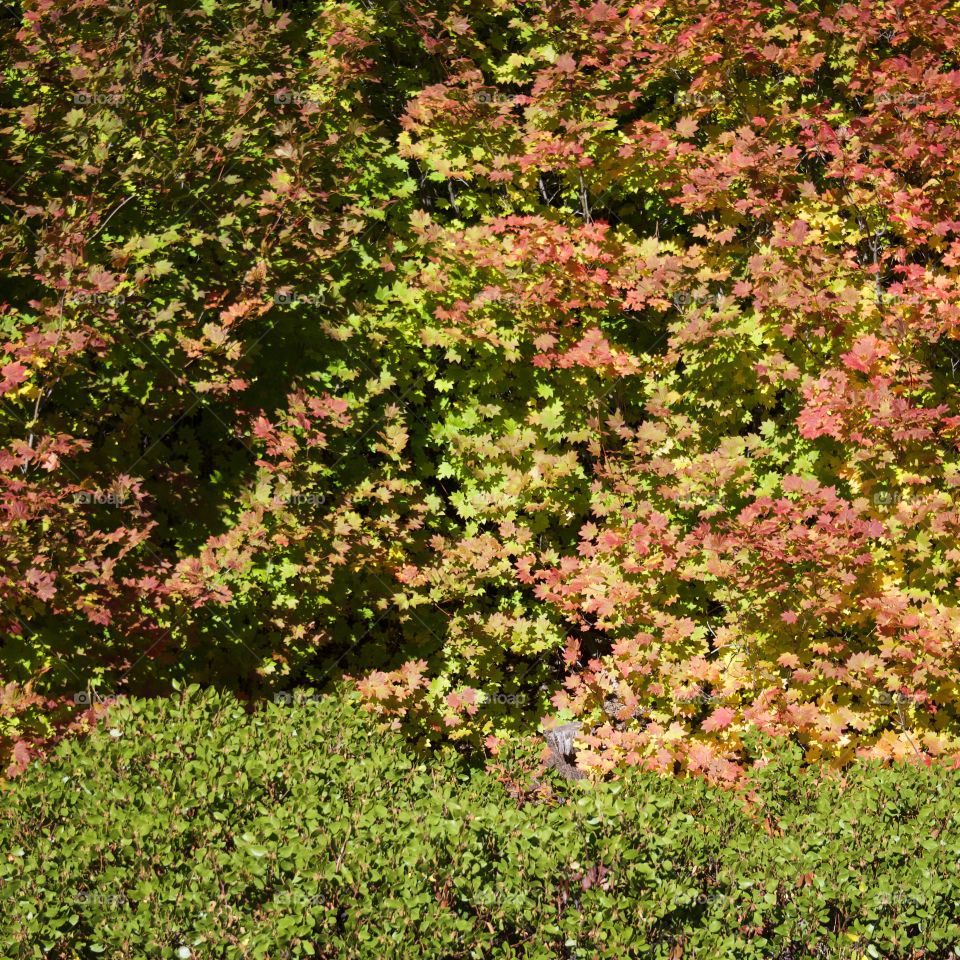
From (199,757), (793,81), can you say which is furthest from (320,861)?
(793,81)

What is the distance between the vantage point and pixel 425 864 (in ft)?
10.6

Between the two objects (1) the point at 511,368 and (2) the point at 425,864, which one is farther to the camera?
(1) the point at 511,368

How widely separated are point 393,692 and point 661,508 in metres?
2.00

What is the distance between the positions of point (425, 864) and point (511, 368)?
11.6ft

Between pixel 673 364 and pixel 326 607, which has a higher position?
pixel 673 364

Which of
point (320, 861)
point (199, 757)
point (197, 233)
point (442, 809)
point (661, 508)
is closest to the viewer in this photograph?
point (320, 861)

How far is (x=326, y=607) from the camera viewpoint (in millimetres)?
5965

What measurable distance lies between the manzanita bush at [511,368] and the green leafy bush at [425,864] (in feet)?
4.67

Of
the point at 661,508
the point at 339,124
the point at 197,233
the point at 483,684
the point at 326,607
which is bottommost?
the point at 483,684

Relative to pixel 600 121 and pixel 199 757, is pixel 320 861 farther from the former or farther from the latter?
pixel 600 121

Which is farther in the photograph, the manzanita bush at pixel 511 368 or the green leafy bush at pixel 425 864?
the manzanita bush at pixel 511 368

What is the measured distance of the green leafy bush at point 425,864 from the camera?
3.03 m

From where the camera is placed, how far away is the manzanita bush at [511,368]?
5.32 m

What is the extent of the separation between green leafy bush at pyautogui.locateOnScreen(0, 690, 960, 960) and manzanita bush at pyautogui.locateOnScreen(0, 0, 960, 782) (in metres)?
1.42
